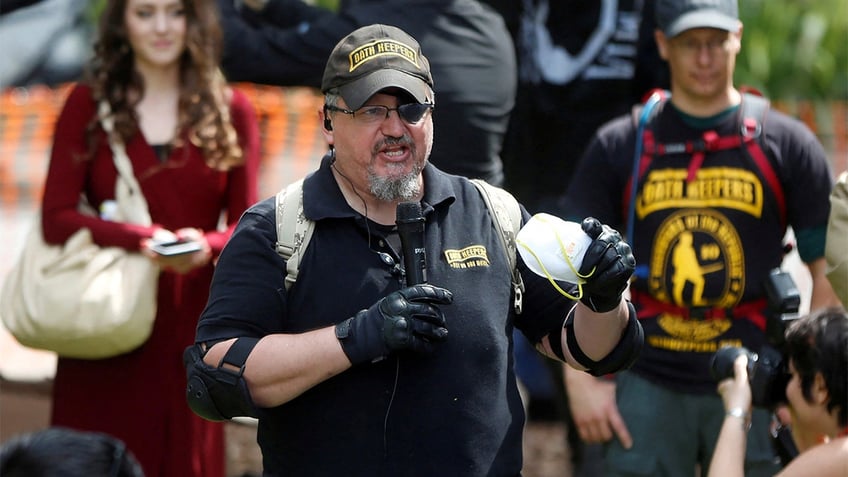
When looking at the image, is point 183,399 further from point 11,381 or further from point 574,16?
point 574,16

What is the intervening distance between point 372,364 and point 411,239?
0.31 meters

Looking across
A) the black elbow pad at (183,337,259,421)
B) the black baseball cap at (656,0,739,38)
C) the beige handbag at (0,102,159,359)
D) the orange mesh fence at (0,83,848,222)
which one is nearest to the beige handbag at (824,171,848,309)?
the black baseball cap at (656,0,739,38)

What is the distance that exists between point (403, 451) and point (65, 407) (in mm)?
1970

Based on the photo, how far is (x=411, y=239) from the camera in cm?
336

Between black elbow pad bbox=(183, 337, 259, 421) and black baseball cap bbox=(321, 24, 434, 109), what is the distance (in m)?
0.65

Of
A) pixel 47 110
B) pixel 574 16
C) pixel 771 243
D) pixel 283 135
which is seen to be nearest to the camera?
pixel 771 243

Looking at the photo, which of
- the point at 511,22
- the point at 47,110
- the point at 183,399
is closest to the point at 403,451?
the point at 183,399

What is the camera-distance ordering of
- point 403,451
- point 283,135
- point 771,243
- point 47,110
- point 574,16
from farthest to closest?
point 47,110 < point 283,135 < point 574,16 < point 771,243 < point 403,451

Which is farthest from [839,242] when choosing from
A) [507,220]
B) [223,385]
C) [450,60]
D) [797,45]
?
[797,45]

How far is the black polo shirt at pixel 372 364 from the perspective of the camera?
339 centimetres

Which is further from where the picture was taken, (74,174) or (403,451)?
(74,174)

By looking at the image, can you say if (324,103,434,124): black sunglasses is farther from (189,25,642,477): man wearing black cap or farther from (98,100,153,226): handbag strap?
(98,100,153,226): handbag strap

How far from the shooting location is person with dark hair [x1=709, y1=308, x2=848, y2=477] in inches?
140

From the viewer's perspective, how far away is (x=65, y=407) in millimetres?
4969
